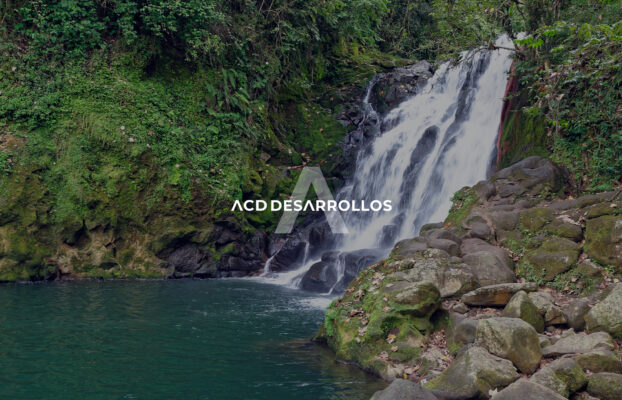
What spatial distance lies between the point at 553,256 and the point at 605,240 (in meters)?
0.73

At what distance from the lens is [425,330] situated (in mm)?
6695

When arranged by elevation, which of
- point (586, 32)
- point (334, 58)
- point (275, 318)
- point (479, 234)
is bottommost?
point (275, 318)

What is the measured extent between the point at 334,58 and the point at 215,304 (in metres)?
13.5

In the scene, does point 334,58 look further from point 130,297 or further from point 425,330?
point 425,330

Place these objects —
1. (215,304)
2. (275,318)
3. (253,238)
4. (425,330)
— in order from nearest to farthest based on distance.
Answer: (425,330) < (275,318) < (215,304) < (253,238)

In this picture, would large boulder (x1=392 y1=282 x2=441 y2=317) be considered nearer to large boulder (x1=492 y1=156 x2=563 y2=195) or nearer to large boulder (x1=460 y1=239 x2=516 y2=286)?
large boulder (x1=460 y1=239 x2=516 y2=286)

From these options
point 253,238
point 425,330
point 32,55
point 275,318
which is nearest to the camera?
point 425,330

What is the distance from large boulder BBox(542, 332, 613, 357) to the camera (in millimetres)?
5344

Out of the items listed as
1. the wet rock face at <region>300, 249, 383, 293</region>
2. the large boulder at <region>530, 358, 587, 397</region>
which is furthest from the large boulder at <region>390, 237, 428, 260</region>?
the large boulder at <region>530, 358, 587, 397</region>

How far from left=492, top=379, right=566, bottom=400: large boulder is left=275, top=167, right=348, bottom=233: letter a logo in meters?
11.4

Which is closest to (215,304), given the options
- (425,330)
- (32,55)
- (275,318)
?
(275,318)

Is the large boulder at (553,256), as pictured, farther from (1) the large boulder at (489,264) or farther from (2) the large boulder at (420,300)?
(2) the large boulder at (420,300)

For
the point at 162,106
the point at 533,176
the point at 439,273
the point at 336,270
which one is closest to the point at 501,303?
the point at 439,273

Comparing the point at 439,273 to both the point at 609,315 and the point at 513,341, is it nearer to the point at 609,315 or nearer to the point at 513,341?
the point at 513,341
